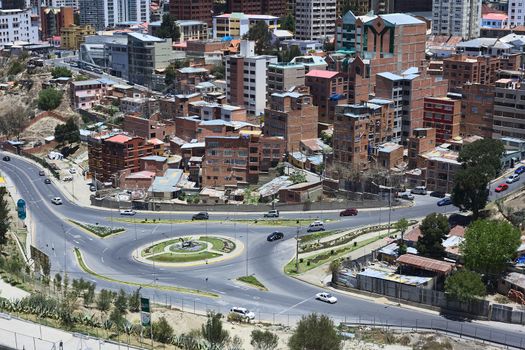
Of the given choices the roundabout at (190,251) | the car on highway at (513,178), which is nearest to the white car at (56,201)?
the roundabout at (190,251)

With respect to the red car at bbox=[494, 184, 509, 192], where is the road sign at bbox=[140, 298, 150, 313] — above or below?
above

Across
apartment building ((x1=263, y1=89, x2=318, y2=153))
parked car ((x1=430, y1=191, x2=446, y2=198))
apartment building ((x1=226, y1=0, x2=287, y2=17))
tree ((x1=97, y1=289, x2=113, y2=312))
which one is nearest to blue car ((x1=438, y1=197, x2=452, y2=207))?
parked car ((x1=430, y1=191, x2=446, y2=198))

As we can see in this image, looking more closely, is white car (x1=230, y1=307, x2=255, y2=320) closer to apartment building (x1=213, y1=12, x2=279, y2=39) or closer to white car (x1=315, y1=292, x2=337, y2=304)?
white car (x1=315, y1=292, x2=337, y2=304)

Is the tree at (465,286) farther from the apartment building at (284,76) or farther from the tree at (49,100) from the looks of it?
the tree at (49,100)

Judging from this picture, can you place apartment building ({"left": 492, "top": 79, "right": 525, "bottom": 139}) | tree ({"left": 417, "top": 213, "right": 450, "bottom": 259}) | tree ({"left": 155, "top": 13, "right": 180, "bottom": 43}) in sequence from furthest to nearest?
tree ({"left": 155, "top": 13, "right": 180, "bottom": 43}) → apartment building ({"left": 492, "top": 79, "right": 525, "bottom": 139}) → tree ({"left": 417, "top": 213, "right": 450, "bottom": 259})

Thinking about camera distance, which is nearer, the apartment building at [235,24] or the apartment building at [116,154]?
the apartment building at [116,154]

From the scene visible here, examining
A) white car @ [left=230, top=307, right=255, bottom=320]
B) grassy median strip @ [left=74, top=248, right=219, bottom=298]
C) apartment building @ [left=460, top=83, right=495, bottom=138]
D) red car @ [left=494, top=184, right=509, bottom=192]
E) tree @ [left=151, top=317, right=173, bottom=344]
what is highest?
apartment building @ [left=460, top=83, right=495, bottom=138]
